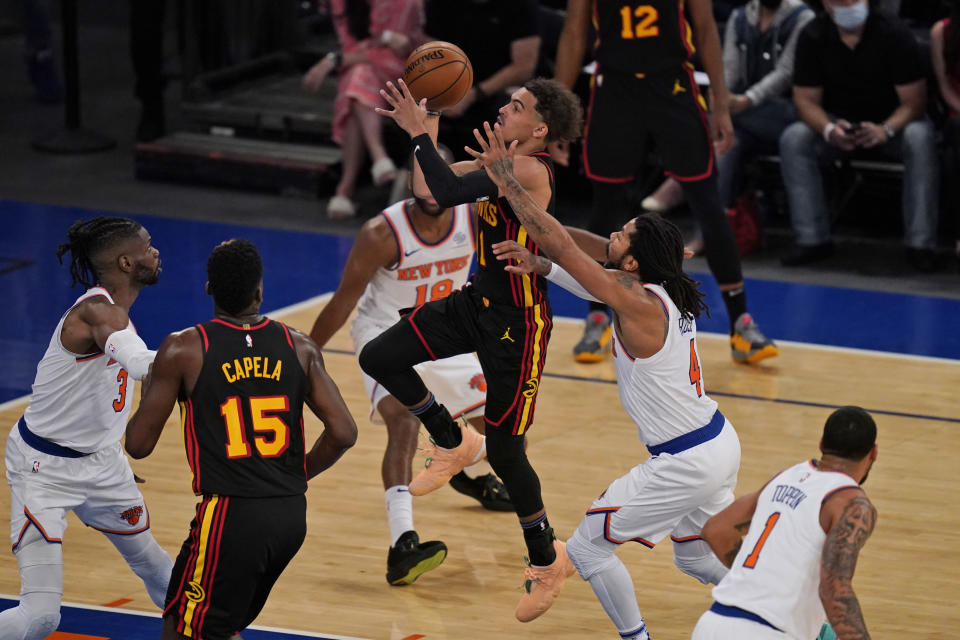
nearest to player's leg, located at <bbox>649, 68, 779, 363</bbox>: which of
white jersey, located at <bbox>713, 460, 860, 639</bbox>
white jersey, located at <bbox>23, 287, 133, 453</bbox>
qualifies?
white jersey, located at <bbox>23, 287, 133, 453</bbox>

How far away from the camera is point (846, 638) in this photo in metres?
3.65

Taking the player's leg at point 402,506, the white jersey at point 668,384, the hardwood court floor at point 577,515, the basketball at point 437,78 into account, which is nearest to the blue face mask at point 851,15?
the hardwood court floor at point 577,515

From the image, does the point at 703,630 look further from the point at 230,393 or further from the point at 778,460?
the point at 778,460

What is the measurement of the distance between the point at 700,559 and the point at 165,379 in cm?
185

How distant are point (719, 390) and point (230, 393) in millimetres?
4117

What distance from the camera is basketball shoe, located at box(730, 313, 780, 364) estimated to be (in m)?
8.09

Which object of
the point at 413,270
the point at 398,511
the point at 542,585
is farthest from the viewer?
the point at 413,270

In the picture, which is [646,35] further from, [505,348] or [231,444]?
[231,444]

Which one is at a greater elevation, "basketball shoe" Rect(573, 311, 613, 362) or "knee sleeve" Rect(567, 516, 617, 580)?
"knee sleeve" Rect(567, 516, 617, 580)

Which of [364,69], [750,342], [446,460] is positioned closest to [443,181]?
[446,460]

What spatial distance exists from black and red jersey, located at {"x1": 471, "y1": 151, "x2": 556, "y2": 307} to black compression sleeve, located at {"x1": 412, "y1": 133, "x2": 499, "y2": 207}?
19 cm

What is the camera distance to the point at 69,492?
4.74 metres

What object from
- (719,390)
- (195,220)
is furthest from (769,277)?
(195,220)

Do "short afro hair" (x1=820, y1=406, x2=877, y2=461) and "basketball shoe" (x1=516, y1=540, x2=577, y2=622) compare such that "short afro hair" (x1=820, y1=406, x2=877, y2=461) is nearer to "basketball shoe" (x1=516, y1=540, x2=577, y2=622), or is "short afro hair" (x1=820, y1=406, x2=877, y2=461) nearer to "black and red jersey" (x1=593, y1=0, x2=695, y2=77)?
"basketball shoe" (x1=516, y1=540, x2=577, y2=622)
